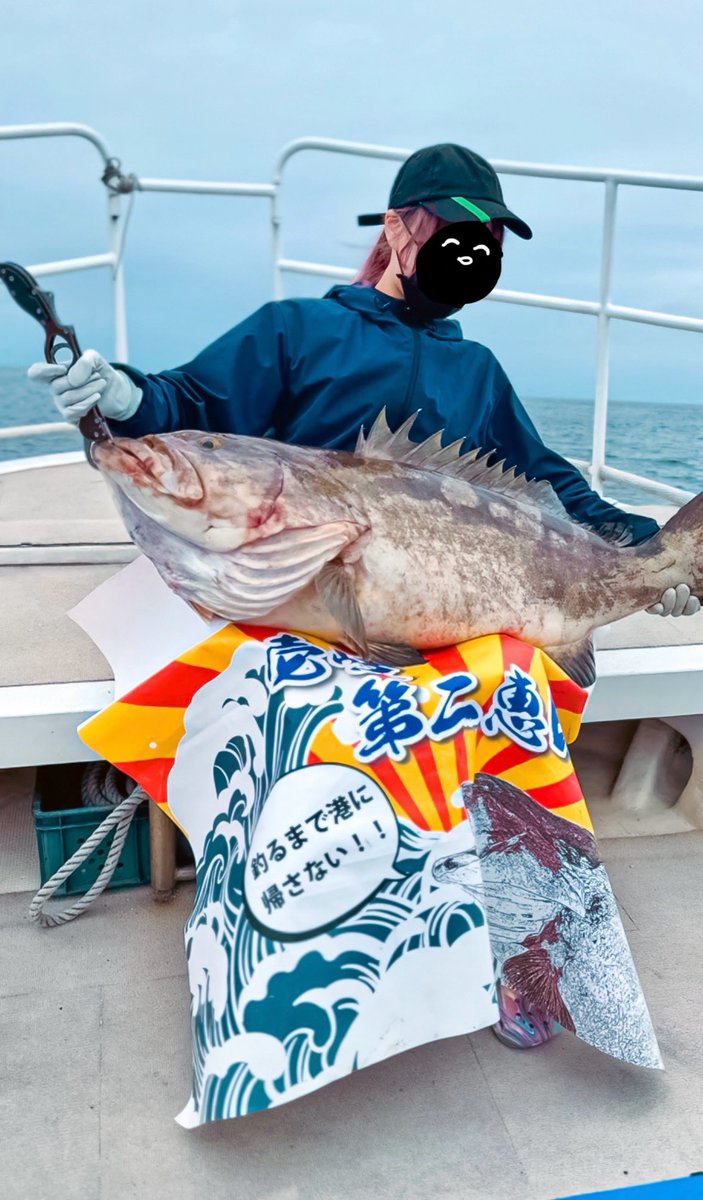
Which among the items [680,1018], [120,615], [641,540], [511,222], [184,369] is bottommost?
[680,1018]

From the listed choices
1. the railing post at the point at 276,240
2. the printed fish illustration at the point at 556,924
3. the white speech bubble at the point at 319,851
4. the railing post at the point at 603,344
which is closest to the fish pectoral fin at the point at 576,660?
the printed fish illustration at the point at 556,924

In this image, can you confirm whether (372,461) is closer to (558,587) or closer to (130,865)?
(558,587)

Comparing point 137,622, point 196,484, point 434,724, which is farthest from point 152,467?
point 434,724

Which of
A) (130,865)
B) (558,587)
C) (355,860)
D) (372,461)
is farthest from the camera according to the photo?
(130,865)

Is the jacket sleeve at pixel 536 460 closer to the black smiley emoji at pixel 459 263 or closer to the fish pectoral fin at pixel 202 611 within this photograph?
the black smiley emoji at pixel 459 263

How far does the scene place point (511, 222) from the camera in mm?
2053

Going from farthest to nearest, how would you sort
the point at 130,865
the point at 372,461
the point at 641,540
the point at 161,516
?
A: the point at 130,865 → the point at 641,540 → the point at 372,461 → the point at 161,516

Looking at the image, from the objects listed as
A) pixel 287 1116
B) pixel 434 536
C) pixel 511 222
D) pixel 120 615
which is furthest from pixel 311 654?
pixel 511 222

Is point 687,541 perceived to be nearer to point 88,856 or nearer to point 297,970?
point 297,970

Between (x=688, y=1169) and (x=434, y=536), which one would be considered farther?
(x=434, y=536)

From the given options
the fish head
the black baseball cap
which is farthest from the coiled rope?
the black baseball cap

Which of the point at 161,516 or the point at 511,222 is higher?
the point at 511,222

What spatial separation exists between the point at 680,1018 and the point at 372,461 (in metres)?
1.37

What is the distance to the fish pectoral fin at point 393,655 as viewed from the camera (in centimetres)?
184
